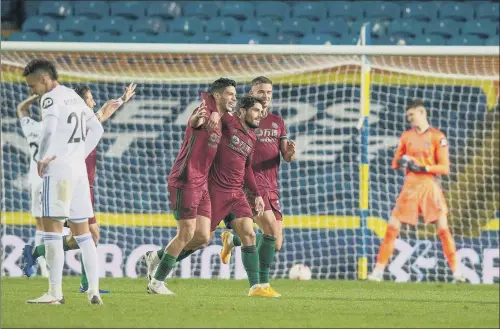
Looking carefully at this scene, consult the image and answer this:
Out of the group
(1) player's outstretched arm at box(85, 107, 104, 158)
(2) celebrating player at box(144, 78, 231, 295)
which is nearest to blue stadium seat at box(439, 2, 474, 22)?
(2) celebrating player at box(144, 78, 231, 295)

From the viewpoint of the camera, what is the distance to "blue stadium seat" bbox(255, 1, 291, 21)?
16.6 metres

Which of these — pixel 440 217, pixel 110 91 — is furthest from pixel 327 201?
pixel 110 91

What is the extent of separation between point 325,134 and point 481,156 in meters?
1.84

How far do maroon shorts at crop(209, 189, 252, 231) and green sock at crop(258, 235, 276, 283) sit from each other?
0.60 m

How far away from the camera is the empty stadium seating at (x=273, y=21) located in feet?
51.2

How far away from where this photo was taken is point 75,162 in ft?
27.2

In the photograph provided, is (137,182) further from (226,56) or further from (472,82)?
(472,82)

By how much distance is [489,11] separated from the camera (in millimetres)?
16359

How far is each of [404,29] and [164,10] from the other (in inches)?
134

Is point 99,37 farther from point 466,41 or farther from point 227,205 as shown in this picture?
point 227,205

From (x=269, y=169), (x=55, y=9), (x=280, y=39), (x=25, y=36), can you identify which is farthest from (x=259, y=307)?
(x=55, y=9)

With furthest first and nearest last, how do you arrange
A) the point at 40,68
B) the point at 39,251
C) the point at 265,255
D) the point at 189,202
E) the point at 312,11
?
the point at 312,11 → the point at 39,251 → the point at 265,255 → the point at 189,202 → the point at 40,68

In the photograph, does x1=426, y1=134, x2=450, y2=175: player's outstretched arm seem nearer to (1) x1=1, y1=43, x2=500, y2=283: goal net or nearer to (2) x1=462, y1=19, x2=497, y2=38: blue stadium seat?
(1) x1=1, y1=43, x2=500, y2=283: goal net

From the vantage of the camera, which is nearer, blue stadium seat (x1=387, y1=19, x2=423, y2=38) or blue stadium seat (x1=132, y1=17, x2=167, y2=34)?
blue stadium seat (x1=387, y1=19, x2=423, y2=38)
